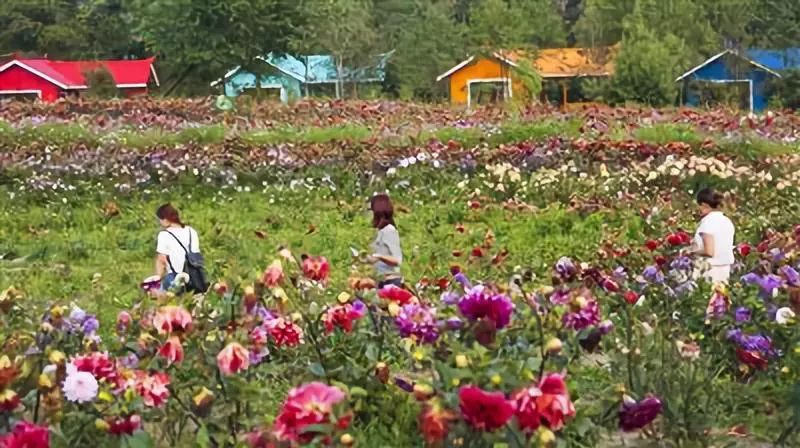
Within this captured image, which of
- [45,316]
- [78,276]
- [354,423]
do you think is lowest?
[78,276]

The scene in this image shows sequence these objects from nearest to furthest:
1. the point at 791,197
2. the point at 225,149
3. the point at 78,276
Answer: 1. the point at 78,276
2. the point at 791,197
3. the point at 225,149

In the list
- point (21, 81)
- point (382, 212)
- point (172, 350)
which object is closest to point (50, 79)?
point (21, 81)

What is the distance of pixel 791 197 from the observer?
38.9 feet

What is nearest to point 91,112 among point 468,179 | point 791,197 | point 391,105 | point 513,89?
point 391,105

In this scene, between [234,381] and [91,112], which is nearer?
[234,381]

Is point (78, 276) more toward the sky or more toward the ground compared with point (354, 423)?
more toward the ground

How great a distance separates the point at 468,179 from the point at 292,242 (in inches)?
143

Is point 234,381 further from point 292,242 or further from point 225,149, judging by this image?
point 225,149

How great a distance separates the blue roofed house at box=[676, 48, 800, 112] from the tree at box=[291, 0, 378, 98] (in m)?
12.3

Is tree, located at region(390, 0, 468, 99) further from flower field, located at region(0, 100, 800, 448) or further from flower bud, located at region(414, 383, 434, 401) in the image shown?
flower bud, located at region(414, 383, 434, 401)

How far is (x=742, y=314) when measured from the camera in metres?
4.09

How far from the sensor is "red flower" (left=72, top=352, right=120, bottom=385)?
2.97m

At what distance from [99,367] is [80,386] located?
4.5 inches

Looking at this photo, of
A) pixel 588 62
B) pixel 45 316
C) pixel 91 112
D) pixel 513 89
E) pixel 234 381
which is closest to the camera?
pixel 234 381
